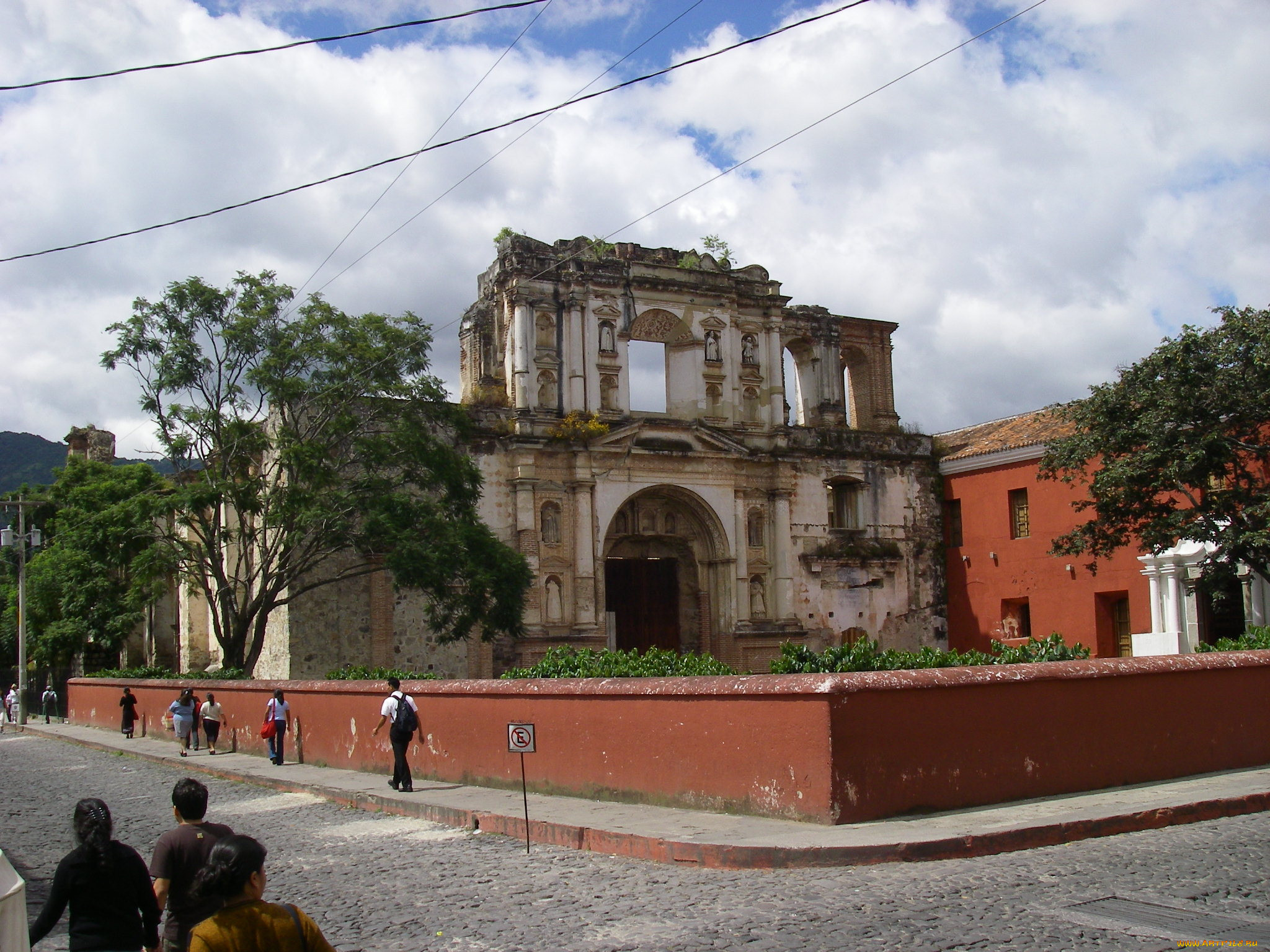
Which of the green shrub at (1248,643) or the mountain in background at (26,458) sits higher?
the mountain in background at (26,458)

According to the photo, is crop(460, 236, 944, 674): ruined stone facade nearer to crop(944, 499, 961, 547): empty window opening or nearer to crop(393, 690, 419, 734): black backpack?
crop(944, 499, 961, 547): empty window opening

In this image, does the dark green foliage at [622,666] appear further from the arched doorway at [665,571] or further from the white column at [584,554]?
the arched doorway at [665,571]

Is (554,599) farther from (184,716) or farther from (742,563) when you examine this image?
(184,716)

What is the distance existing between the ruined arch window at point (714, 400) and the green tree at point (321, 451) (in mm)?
8639

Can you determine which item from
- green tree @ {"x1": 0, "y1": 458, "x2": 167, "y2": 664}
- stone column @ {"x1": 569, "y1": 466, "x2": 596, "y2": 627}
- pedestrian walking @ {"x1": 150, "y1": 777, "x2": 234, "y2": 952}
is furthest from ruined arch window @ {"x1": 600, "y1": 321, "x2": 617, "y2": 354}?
pedestrian walking @ {"x1": 150, "y1": 777, "x2": 234, "y2": 952}

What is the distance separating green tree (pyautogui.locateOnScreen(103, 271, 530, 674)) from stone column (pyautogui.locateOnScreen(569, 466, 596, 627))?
394cm

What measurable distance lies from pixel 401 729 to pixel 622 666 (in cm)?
306

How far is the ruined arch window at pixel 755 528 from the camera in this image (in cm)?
3241

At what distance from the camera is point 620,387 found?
31.1 m

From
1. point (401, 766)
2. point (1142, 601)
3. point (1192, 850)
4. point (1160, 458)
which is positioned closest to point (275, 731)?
point (401, 766)

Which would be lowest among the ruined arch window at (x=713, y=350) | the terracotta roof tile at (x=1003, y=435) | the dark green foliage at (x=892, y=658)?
the dark green foliage at (x=892, y=658)

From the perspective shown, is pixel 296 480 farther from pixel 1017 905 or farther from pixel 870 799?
pixel 1017 905

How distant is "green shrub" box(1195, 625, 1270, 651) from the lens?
1673 centimetres

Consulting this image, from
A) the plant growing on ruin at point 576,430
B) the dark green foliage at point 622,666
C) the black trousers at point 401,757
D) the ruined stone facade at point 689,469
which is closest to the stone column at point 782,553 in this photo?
the ruined stone facade at point 689,469
